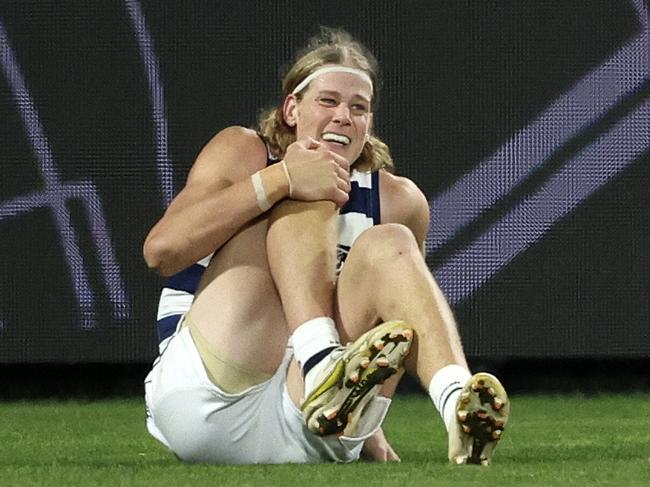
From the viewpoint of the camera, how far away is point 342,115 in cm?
288

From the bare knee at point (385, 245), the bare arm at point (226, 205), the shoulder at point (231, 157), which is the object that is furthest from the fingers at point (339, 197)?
the shoulder at point (231, 157)

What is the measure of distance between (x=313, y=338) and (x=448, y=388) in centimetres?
23

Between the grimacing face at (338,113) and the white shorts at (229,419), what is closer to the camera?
the white shorts at (229,419)

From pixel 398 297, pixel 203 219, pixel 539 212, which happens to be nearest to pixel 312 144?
pixel 203 219

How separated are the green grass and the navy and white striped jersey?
278 millimetres

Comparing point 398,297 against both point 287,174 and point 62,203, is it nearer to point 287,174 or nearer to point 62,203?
point 287,174

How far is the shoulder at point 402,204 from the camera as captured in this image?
298 centimetres

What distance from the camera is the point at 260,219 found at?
280 centimetres

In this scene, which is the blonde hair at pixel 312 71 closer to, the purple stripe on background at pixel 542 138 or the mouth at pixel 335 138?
the mouth at pixel 335 138

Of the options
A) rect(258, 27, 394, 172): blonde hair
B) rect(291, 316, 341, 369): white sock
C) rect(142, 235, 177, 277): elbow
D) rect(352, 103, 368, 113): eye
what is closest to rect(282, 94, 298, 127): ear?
rect(258, 27, 394, 172): blonde hair

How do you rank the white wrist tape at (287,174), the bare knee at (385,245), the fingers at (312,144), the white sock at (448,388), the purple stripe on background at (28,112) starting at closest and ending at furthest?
the white sock at (448,388) < the bare knee at (385,245) < the white wrist tape at (287,174) < the fingers at (312,144) < the purple stripe on background at (28,112)

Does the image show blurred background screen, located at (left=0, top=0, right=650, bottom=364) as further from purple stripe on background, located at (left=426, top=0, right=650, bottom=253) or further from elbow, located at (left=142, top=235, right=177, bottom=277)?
elbow, located at (left=142, top=235, right=177, bottom=277)

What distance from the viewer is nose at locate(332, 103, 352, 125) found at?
9.43ft

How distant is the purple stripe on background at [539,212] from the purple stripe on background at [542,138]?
0.20ft
